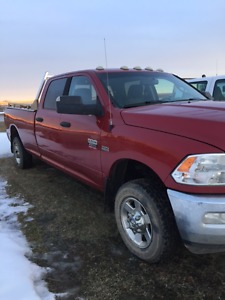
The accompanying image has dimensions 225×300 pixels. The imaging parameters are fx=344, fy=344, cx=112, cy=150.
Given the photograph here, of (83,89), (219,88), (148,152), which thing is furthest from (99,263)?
(219,88)

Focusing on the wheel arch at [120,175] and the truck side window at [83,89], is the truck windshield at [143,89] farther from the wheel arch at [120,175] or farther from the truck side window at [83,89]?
the wheel arch at [120,175]

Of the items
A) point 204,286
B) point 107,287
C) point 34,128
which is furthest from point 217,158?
point 34,128

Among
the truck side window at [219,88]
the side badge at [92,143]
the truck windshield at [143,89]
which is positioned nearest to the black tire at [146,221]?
the side badge at [92,143]

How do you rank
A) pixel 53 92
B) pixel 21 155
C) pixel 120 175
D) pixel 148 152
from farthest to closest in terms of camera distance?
pixel 21 155
pixel 53 92
pixel 120 175
pixel 148 152

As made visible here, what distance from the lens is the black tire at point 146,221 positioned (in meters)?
2.82

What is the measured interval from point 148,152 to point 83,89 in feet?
5.66

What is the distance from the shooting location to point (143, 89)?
4.02 metres

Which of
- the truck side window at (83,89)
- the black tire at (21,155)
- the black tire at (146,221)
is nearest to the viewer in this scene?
the black tire at (146,221)

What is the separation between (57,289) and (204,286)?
3.85 ft

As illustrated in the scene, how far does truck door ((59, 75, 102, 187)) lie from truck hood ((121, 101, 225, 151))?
1.88 ft

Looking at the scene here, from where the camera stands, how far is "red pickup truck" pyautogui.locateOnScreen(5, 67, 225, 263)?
250cm

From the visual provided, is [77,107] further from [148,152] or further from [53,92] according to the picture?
[53,92]

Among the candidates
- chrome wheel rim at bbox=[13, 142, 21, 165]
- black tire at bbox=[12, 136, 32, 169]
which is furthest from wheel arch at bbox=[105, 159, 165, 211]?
chrome wheel rim at bbox=[13, 142, 21, 165]

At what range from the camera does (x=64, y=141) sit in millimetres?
4434
